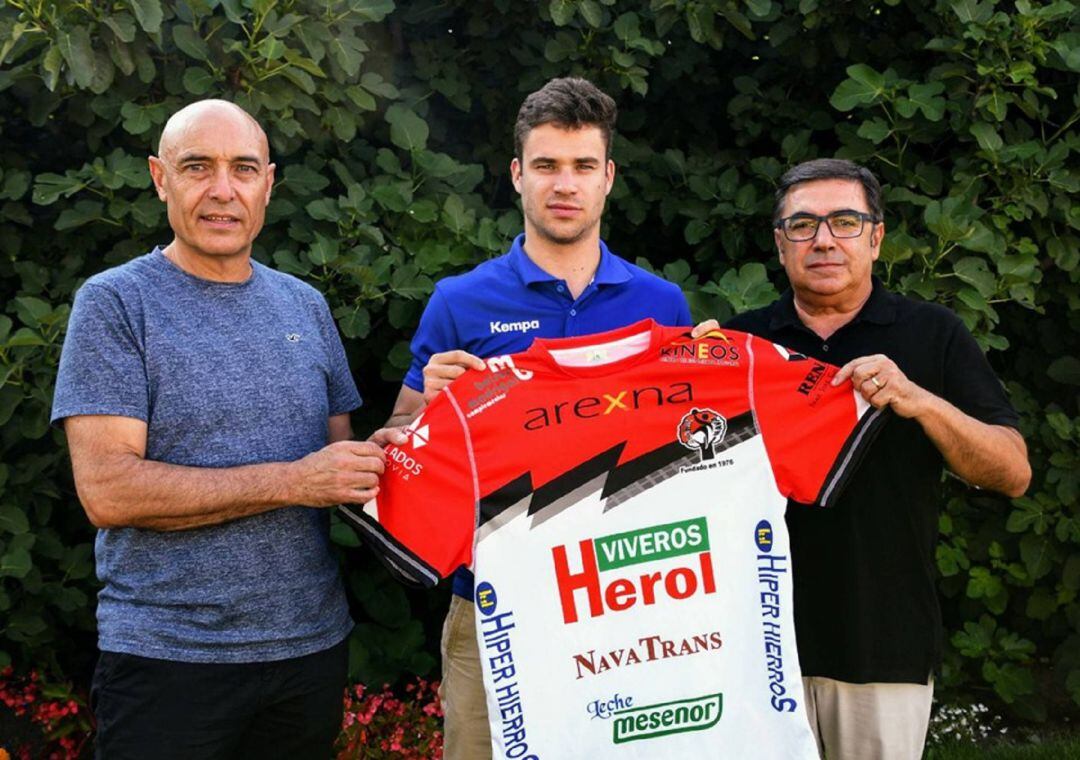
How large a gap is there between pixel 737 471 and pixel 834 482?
0.26 metres

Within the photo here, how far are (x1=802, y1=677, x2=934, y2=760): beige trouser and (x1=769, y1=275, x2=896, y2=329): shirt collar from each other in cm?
105

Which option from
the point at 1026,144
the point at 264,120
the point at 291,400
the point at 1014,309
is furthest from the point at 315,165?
the point at 1014,309

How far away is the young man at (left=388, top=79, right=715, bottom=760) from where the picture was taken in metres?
2.87

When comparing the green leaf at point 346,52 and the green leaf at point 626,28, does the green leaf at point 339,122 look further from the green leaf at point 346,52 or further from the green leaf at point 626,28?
the green leaf at point 626,28

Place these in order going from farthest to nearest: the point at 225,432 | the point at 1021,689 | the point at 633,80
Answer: the point at 1021,689 → the point at 633,80 → the point at 225,432

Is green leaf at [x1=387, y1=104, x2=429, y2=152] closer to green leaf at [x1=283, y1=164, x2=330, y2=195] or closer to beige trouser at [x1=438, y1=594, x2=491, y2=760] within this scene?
green leaf at [x1=283, y1=164, x2=330, y2=195]

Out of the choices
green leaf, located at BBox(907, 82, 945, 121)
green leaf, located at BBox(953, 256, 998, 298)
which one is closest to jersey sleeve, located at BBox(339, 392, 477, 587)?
green leaf, located at BBox(953, 256, 998, 298)

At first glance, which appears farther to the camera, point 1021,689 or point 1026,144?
point 1021,689

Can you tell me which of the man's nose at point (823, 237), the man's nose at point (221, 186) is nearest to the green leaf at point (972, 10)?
the man's nose at point (823, 237)

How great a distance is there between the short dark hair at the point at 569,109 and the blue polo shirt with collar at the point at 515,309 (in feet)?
1.27

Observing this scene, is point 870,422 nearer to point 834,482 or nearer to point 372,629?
point 834,482

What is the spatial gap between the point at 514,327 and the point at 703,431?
2.09 feet

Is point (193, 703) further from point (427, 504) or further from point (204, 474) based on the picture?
point (427, 504)

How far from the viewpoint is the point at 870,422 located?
2.74 m
